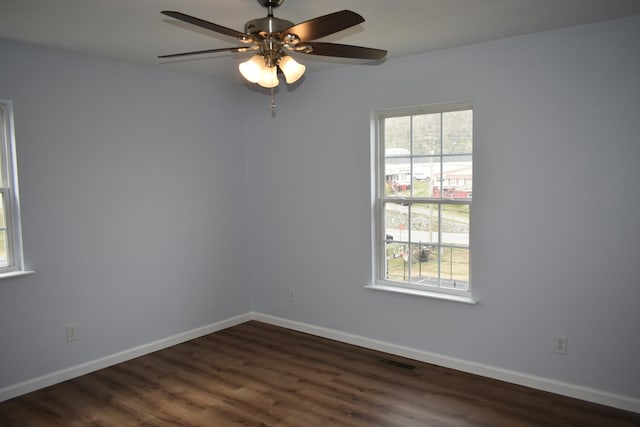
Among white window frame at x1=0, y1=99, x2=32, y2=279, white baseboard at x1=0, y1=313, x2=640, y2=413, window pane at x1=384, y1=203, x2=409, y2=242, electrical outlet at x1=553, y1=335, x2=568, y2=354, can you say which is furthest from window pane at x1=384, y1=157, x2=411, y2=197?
white window frame at x1=0, y1=99, x2=32, y2=279

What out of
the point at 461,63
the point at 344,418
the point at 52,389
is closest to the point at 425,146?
the point at 461,63

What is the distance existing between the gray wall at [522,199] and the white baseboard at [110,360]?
1.14 metres

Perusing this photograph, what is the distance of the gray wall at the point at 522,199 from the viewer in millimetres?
3029

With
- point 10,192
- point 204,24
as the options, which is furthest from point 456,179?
point 10,192

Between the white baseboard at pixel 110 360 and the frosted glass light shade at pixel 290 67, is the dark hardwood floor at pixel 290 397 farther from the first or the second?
the frosted glass light shade at pixel 290 67

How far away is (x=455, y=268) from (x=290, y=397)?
1632 millimetres

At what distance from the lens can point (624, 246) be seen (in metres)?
3.02

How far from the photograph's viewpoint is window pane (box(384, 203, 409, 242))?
404 centimetres

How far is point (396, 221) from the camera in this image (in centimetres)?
411

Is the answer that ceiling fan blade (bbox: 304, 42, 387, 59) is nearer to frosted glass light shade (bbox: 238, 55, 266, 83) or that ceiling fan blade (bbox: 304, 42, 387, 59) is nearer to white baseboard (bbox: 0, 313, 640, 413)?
frosted glass light shade (bbox: 238, 55, 266, 83)

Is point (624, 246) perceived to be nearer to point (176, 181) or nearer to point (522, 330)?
point (522, 330)

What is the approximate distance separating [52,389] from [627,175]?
4252mm

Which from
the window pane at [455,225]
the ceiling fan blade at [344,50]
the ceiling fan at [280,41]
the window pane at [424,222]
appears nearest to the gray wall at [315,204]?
the window pane at [455,225]

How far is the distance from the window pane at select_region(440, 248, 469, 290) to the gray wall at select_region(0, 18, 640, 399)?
157mm
